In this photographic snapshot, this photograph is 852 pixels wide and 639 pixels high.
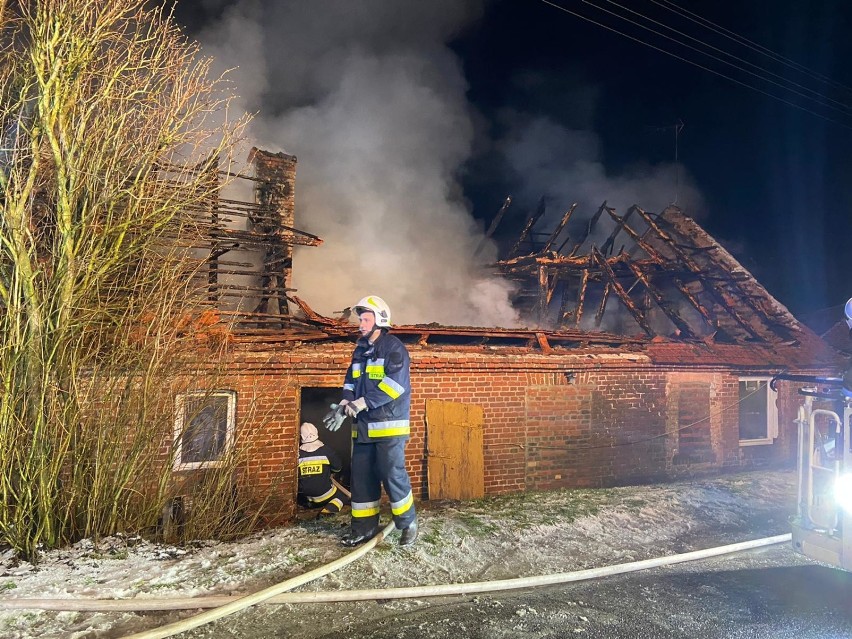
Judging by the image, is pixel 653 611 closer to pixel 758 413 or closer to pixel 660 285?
pixel 758 413

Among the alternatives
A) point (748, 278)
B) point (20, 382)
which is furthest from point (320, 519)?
point (748, 278)

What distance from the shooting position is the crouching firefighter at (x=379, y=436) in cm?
441

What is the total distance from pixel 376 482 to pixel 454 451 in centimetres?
293

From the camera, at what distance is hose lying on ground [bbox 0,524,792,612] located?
3.11 m

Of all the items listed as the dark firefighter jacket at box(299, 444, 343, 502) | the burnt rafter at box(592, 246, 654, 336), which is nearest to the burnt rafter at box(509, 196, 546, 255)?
the burnt rafter at box(592, 246, 654, 336)

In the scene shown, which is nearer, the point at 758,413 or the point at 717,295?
the point at 758,413

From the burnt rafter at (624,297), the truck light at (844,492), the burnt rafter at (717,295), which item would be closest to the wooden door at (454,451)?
the truck light at (844,492)

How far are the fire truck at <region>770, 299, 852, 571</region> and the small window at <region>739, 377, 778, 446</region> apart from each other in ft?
20.8

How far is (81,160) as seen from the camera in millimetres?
4281

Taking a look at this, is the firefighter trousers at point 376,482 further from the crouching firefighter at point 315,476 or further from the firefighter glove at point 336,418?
the crouching firefighter at point 315,476

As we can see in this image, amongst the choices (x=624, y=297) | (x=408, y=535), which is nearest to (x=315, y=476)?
(x=408, y=535)

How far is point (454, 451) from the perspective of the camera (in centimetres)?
736

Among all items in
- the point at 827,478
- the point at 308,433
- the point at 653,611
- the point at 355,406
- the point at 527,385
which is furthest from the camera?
the point at 527,385

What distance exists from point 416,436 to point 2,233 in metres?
5.00
